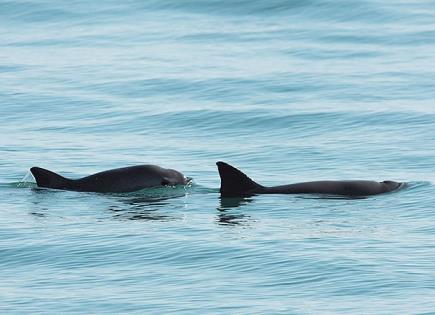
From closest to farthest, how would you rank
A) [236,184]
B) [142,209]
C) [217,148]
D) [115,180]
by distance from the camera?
1. [142,209]
2. [236,184]
3. [115,180]
4. [217,148]

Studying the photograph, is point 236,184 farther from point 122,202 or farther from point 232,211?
point 122,202

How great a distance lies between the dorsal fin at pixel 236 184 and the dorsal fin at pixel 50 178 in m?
2.53

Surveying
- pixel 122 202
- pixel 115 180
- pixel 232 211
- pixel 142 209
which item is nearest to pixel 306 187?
pixel 232 211

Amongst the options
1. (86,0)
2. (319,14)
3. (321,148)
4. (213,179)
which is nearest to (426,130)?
(321,148)

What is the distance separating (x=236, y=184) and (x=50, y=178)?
2883mm

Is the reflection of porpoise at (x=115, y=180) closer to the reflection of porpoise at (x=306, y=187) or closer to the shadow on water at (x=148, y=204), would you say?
the shadow on water at (x=148, y=204)

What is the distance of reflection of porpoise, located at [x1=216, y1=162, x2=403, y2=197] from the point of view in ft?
72.5

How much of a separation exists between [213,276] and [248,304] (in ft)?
4.33

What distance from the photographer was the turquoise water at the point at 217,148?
17.3 metres

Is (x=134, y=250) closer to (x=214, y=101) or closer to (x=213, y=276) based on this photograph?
(x=213, y=276)

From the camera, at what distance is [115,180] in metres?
23.0

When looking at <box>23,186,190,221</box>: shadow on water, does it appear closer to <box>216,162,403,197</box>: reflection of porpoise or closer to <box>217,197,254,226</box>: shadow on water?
<box>217,197,254,226</box>: shadow on water

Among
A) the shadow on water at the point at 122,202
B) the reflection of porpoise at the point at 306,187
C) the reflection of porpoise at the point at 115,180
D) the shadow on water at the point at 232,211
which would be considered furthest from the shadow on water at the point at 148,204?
the reflection of porpoise at the point at 306,187

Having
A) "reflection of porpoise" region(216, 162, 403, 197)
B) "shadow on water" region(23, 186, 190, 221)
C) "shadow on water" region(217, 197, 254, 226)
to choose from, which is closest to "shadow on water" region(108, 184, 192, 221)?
"shadow on water" region(23, 186, 190, 221)
